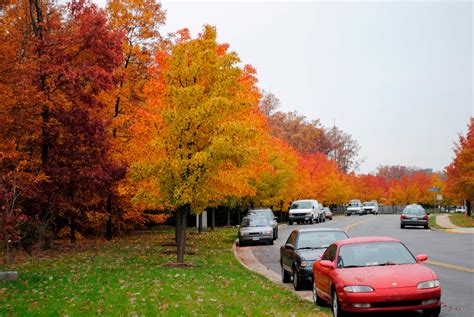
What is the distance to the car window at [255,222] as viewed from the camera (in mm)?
31967

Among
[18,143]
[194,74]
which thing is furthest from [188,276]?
[18,143]

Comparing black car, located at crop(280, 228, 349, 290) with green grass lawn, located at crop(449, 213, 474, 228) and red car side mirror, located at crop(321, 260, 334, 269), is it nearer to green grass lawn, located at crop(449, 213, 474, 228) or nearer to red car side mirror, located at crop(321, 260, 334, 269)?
red car side mirror, located at crop(321, 260, 334, 269)

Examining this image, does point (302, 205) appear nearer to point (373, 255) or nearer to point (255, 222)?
point (255, 222)

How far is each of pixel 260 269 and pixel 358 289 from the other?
35.1 ft

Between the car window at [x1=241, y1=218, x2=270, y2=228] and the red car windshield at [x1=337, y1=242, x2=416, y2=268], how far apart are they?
20.5 metres

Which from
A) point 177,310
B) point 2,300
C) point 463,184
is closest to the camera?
point 177,310

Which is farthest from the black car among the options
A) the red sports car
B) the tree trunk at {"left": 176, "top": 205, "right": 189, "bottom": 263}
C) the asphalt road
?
the tree trunk at {"left": 176, "top": 205, "right": 189, "bottom": 263}

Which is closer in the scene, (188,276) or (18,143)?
(188,276)

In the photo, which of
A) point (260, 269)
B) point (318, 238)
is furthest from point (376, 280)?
point (260, 269)

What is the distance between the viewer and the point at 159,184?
20.3 metres

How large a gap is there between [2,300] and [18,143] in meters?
14.3

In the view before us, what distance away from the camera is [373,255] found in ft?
36.5

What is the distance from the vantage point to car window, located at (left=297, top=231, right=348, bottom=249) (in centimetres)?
1577

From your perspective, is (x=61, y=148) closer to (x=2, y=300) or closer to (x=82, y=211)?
(x=82, y=211)
